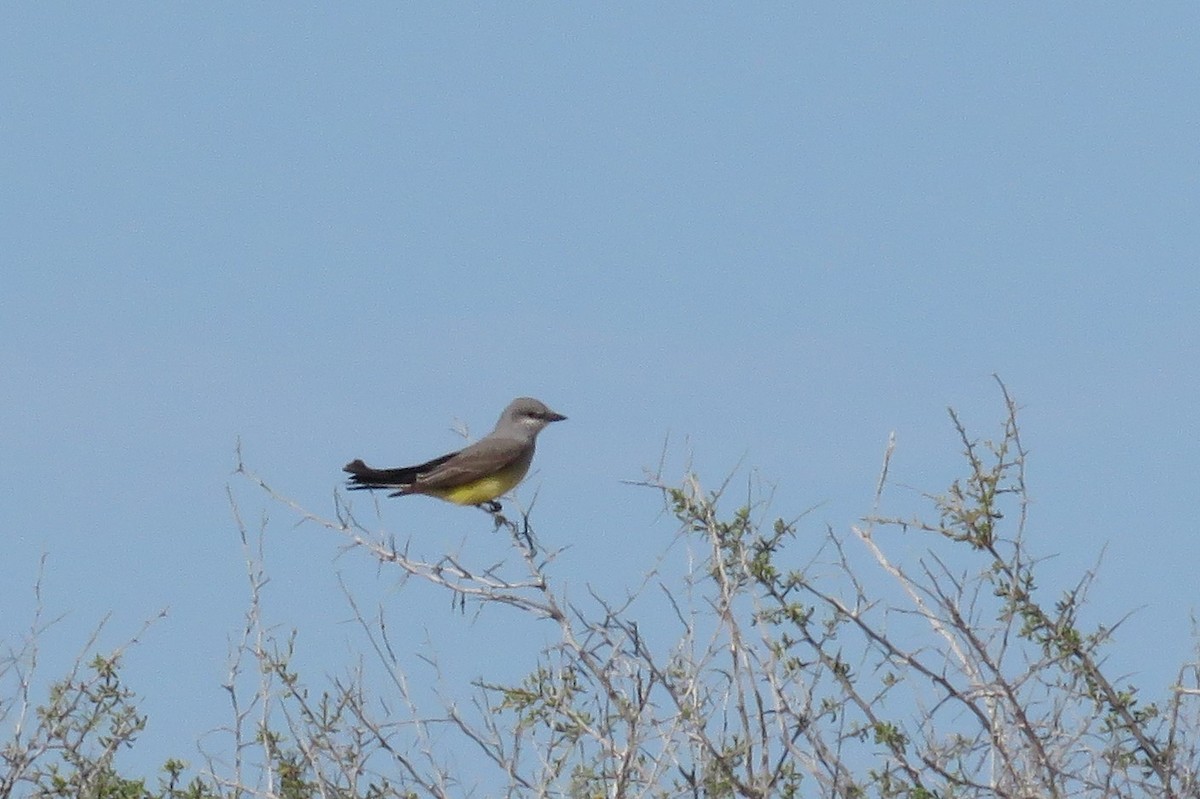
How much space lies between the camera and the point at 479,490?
11023 mm

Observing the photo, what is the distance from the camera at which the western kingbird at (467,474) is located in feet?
35.7

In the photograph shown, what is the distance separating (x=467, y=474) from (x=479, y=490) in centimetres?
15

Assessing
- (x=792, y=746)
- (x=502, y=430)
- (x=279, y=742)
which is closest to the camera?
(x=792, y=746)

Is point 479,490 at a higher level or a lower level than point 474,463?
lower

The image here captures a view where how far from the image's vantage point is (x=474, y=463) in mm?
11055

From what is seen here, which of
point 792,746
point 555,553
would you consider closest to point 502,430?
point 555,553

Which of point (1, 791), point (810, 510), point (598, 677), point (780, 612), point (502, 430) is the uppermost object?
point (502, 430)

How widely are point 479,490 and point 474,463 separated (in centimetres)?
17

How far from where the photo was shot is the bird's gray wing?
1091 cm

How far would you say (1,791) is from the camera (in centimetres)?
743

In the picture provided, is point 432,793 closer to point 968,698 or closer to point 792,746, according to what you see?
point 792,746

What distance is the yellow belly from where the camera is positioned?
10977mm

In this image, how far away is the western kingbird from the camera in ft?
35.7

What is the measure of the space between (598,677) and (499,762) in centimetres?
47
